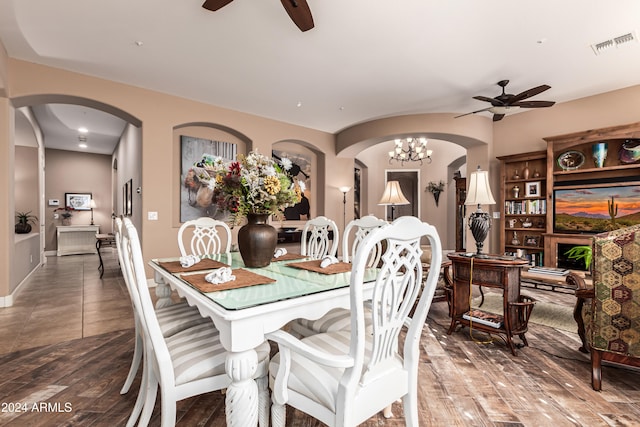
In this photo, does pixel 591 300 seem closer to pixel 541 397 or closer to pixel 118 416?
pixel 541 397

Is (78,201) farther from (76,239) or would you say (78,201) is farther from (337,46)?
(337,46)

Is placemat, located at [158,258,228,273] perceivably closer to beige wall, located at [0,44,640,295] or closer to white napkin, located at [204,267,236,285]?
white napkin, located at [204,267,236,285]

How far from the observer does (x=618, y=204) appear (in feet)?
14.1

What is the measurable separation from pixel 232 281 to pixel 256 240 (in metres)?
0.41

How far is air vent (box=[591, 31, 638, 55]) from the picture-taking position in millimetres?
3055

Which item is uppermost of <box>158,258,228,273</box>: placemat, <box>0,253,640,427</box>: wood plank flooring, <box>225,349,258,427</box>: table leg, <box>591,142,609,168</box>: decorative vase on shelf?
<box>591,142,609,168</box>: decorative vase on shelf

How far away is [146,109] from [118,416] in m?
3.92

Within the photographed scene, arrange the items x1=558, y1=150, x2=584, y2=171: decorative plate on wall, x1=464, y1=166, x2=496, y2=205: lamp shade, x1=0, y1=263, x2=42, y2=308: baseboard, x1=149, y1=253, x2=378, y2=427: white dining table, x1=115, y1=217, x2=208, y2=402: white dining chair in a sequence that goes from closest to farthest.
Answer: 1. x1=149, y1=253, x2=378, y2=427: white dining table
2. x1=115, y1=217, x2=208, y2=402: white dining chair
3. x1=464, y1=166, x2=496, y2=205: lamp shade
4. x1=0, y1=263, x2=42, y2=308: baseboard
5. x1=558, y1=150, x2=584, y2=171: decorative plate on wall

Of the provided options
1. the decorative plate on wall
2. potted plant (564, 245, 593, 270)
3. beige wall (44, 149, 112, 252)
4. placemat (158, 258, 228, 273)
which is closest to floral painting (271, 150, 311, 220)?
placemat (158, 258, 228, 273)

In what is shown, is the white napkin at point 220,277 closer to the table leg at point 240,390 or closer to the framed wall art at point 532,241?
the table leg at point 240,390

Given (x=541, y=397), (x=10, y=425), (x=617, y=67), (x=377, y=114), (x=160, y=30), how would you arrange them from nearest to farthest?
(x=10, y=425) → (x=541, y=397) → (x=160, y=30) → (x=617, y=67) → (x=377, y=114)

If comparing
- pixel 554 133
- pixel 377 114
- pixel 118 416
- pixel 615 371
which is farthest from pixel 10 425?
pixel 554 133

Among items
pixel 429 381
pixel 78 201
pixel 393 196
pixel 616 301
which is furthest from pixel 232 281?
pixel 78 201

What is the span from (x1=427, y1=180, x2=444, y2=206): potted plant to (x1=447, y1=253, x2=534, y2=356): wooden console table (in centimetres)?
626
